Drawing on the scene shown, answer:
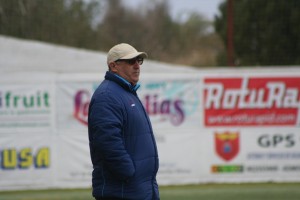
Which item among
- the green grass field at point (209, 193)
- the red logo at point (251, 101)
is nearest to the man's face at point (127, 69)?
the green grass field at point (209, 193)

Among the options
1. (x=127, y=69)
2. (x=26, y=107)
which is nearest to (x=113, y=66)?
(x=127, y=69)

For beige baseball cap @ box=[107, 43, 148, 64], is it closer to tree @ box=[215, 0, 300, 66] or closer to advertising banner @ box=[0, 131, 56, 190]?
advertising banner @ box=[0, 131, 56, 190]

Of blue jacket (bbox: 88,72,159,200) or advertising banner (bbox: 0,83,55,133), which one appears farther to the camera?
advertising banner (bbox: 0,83,55,133)

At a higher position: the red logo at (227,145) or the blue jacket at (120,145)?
the blue jacket at (120,145)

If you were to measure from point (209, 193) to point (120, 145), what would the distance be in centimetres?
629

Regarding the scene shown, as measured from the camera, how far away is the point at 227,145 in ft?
37.6

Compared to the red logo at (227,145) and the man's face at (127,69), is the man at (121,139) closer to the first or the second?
the man's face at (127,69)

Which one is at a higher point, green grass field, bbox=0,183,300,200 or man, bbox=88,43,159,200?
man, bbox=88,43,159,200

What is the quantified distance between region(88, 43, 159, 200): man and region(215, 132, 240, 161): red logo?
22.9 feet

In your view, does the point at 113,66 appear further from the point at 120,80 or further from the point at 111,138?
the point at 111,138

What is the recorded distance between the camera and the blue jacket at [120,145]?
4273mm

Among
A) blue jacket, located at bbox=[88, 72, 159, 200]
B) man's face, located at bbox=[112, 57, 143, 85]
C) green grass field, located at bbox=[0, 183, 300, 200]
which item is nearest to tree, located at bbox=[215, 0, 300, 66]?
green grass field, located at bbox=[0, 183, 300, 200]

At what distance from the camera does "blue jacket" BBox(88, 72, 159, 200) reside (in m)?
4.27

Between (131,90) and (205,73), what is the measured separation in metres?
7.05
